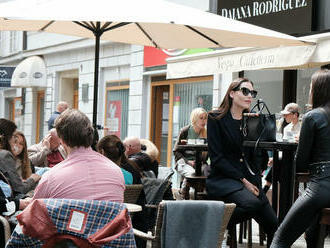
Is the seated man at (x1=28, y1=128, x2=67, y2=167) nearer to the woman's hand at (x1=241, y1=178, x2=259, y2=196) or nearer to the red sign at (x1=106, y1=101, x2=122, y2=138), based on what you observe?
the woman's hand at (x1=241, y1=178, x2=259, y2=196)

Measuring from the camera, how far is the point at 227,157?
22.1 feet

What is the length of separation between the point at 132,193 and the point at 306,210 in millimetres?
1489

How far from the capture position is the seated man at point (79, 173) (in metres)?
4.40

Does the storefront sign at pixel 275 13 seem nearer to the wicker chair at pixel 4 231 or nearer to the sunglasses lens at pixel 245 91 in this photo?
the sunglasses lens at pixel 245 91

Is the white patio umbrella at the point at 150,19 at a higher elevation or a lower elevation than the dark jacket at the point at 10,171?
higher

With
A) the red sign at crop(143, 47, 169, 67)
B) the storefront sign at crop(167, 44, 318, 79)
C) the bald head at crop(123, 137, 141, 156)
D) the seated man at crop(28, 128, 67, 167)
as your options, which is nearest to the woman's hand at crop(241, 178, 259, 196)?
the bald head at crop(123, 137, 141, 156)

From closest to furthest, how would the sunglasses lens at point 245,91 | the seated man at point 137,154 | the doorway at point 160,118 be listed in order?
1. the sunglasses lens at point 245,91
2. the seated man at point 137,154
3. the doorway at point 160,118

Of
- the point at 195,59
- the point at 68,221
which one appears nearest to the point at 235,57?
the point at 195,59

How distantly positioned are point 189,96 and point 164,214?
40.7 feet

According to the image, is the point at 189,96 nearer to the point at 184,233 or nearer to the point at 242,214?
the point at 242,214

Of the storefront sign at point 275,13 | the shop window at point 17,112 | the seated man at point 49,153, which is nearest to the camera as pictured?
the seated man at point 49,153

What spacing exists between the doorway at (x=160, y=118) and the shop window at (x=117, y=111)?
1523 mm

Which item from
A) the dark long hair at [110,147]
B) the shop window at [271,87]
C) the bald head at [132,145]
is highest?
the shop window at [271,87]

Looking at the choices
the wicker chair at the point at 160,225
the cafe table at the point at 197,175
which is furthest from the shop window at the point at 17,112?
the wicker chair at the point at 160,225
